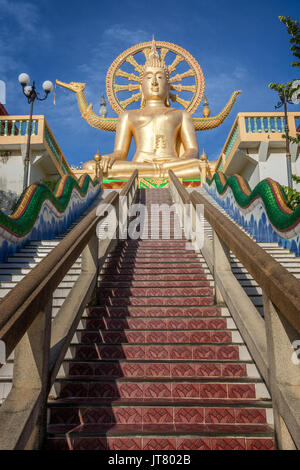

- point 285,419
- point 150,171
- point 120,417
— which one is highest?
point 150,171

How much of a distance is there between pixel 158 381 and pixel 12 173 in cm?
1105

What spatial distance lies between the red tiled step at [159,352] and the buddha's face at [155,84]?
15211mm

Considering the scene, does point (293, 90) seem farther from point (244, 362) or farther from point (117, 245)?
point (244, 362)

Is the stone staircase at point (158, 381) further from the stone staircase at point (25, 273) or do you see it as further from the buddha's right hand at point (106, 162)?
the buddha's right hand at point (106, 162)

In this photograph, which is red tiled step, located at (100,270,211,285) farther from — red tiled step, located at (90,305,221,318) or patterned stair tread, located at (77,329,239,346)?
patterned stair tread, located at (77,329,239,346)

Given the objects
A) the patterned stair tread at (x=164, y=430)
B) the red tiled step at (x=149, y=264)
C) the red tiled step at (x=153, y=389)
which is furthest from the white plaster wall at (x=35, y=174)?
the patterned stair tread at (x=164, y=430)

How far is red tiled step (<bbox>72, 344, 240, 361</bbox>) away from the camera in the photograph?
3100mm

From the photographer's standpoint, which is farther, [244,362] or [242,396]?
[244,362]

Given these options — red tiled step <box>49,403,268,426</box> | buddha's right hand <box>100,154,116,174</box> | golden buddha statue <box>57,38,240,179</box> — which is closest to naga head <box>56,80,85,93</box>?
golden buddha statue <box>57,38,240,179</box>

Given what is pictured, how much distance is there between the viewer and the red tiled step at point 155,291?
4098mm

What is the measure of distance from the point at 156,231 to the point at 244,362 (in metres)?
4.29

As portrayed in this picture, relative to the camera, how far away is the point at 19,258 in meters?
5.38
